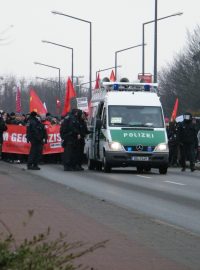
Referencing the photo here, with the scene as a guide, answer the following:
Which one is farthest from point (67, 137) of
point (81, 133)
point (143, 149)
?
point (143, 149)

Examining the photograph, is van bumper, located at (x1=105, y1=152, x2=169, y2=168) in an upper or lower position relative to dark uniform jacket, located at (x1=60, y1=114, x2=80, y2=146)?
lower

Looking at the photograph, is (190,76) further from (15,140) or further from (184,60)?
(15,140)

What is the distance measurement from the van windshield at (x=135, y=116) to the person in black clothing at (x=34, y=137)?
7.53ft

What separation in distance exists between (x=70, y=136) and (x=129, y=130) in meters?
2.31

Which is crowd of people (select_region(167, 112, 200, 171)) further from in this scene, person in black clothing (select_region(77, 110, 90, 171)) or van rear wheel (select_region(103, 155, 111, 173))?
person in black clothing (select_region(77, 110, 90, 171))

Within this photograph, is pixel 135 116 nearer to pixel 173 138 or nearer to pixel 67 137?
pixel 67 137

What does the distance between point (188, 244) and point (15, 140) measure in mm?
23054

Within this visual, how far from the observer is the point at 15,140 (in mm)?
33188

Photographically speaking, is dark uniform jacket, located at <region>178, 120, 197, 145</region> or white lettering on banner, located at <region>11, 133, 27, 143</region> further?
white lettering on banner, located at <region>11, 133, 27, 143</region>

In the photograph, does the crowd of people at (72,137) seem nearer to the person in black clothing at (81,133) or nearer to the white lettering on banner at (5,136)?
the person in black clothing at (81,133)

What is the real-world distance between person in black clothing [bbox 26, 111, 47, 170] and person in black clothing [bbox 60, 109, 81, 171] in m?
0.70

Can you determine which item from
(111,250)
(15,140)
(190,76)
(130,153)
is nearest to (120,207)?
(111,250)

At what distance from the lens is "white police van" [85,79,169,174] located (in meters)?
26.8

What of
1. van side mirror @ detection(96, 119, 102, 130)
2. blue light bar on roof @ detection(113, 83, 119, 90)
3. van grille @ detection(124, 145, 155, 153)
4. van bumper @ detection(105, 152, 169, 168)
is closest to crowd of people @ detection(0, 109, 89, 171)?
van side mirror @ detection(96, 119, 102, 130)
